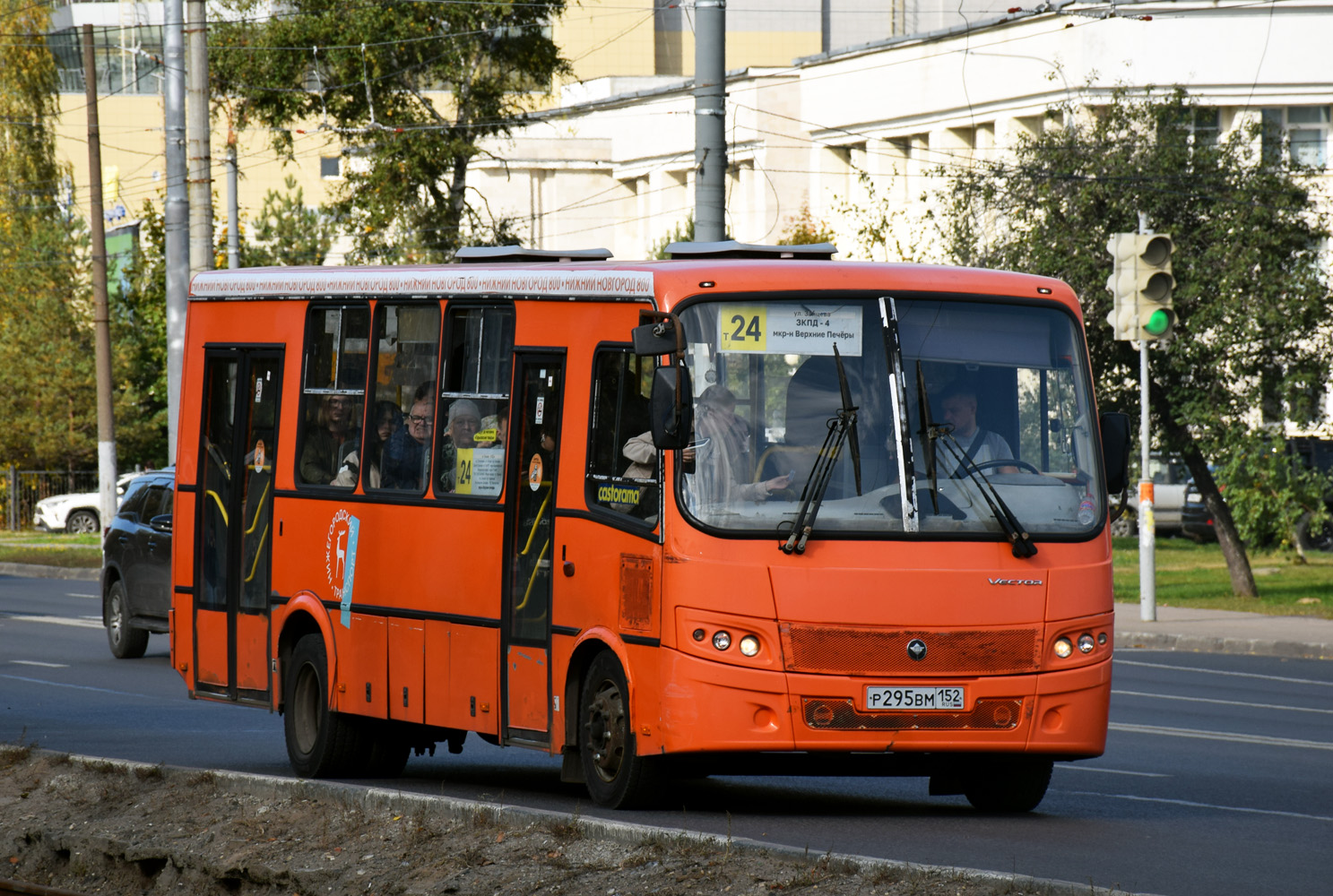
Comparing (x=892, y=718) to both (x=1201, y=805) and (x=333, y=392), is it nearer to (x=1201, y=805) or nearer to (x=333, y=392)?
(x=1201, y=805)

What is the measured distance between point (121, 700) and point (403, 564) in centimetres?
589

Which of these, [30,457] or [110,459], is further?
[30,457]

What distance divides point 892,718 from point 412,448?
11.1 ft

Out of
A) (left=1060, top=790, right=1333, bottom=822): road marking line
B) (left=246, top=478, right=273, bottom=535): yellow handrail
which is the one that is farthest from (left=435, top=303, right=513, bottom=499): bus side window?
(left=1060, top=790, right=1333, bottom=822): road marking line

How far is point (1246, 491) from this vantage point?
29594 mm

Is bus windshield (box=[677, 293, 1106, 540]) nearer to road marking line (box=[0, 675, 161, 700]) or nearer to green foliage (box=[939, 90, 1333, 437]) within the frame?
road marking line (box=[0, 675, 161, 700])

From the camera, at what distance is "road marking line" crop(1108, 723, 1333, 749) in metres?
14.2

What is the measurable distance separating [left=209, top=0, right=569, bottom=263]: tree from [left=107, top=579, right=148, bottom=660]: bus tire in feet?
69.1

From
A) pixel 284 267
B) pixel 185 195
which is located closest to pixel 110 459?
pixel 185 195

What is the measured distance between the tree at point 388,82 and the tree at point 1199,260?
1546 cm

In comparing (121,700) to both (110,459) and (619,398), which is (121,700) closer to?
(619,398)

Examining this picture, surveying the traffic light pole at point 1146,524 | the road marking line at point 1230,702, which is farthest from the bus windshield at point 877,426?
the traffic light pole at point 1146,524

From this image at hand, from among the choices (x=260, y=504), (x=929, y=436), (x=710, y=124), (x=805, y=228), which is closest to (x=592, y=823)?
(x=929, y=436)

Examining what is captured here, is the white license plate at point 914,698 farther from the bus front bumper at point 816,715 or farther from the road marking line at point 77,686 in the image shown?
the road marking line at point 77,686
